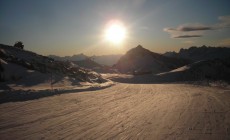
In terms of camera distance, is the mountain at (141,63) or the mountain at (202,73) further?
the mountain at (141,63)

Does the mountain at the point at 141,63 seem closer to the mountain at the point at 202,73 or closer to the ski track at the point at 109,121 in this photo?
the mountain at the point at 202,73

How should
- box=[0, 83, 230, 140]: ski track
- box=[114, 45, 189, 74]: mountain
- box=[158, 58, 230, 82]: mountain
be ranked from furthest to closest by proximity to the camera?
box=[114, 45, 189, 74]: mountain
box=[158, 58, 230, 82]: mountain
box=[0, 83, 230, 140]: ski track

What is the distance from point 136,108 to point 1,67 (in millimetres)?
13082

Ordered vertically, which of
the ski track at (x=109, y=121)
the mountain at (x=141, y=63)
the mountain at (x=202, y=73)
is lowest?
the ski track at (x=109, y=121)

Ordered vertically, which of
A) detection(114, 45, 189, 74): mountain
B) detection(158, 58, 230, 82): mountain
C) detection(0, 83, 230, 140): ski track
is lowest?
detection(0, 83, 230, 140): ski track

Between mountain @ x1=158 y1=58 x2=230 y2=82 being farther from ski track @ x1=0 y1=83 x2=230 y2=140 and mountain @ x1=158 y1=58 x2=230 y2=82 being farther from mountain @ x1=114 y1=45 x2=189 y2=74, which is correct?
mountain @ x1=114 y1=45 x2=189 y2=74

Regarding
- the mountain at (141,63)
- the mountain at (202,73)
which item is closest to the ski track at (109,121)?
the mountain at (202,73)

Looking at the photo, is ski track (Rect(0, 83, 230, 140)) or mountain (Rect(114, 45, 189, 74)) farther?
mountain (Rect(114, 45, 189, 74))

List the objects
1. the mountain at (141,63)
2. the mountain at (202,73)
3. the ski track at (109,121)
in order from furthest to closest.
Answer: the mountain at (141,63) < the mountain at (202,73) < the ski track at (109,121)

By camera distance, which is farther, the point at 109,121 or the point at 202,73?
the point at 202,73

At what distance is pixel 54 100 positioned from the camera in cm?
1527

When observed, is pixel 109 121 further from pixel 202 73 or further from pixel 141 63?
pixel 141 63

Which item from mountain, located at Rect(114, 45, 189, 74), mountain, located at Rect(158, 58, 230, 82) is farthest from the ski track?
mountain, located at Rect(114, 45, 189, 74)

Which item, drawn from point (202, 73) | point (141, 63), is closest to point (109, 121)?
point (202, 73)
